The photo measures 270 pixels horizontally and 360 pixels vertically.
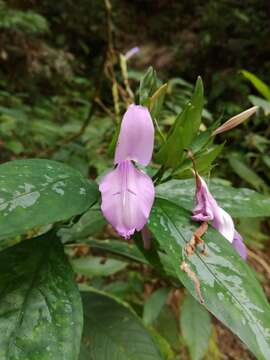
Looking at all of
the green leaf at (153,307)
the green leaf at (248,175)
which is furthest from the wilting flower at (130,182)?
the green leaf at (248,175)

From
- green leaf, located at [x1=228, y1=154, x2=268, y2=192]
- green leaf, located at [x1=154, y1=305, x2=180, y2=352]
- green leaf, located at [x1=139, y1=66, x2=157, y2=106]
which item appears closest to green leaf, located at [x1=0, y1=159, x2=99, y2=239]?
green leaf, located at [x1=139, y1=66, x2=157, y2=106]

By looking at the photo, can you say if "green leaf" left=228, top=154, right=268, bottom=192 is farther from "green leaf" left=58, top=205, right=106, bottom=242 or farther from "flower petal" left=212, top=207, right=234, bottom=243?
"flower petal" left=212, top=207, right=234, bottom=243

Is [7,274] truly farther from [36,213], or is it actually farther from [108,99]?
[108,99]

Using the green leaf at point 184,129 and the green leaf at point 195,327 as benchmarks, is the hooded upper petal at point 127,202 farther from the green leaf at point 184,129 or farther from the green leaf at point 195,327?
the green leaf at point 195,327

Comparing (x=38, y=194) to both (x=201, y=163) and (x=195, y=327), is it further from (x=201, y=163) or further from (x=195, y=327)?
(x=195, y=327)

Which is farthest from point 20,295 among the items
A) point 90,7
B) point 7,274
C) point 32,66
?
point 90,7
